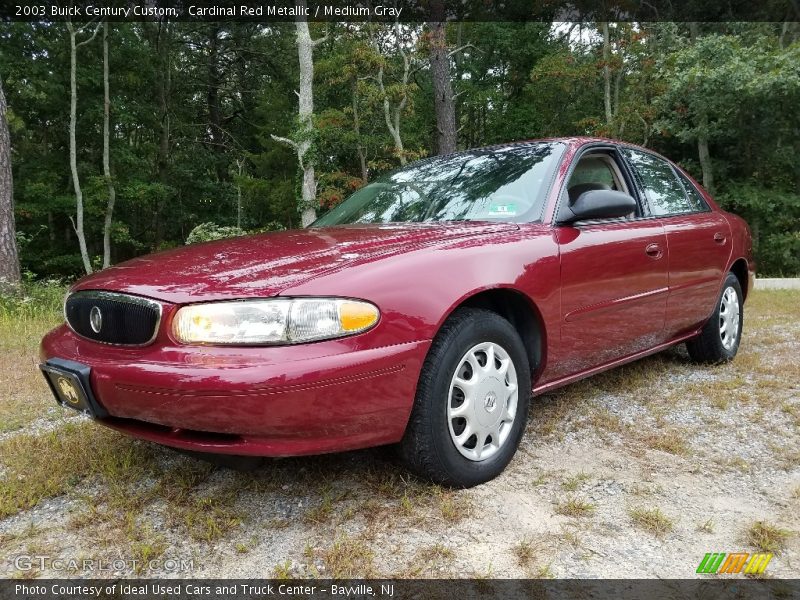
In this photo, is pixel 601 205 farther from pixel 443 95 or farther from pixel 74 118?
pixel 74 118

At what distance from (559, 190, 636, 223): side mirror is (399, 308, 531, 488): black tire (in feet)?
2.36

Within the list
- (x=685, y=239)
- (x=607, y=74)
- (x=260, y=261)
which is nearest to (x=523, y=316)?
(x=260, y=261)

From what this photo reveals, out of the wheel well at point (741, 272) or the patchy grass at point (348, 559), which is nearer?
the patchy grass at point (348, 559)

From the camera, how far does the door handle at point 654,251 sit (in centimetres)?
317

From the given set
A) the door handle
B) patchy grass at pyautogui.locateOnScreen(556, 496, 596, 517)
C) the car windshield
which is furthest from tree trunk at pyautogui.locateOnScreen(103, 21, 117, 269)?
patchy grass at pyautogui.locateOnScreen(556, 496, 596, 517)

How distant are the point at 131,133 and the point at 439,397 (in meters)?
24.7

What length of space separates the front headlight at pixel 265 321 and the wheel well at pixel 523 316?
804 mm

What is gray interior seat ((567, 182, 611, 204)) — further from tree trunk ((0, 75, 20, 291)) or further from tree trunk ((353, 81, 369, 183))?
tree trunk ((353, 81, 369, 183))

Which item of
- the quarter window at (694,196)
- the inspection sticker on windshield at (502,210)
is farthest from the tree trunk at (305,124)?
the inspection sticker on windshield at (502,210)

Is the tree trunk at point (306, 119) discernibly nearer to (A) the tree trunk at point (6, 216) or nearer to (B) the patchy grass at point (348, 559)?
(A) the tree trunk at point (6, 216)

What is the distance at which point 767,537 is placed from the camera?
1.92 m

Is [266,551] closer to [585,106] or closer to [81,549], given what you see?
[81,549]

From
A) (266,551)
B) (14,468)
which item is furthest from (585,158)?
(14,468)

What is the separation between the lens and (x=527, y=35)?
25.3m
